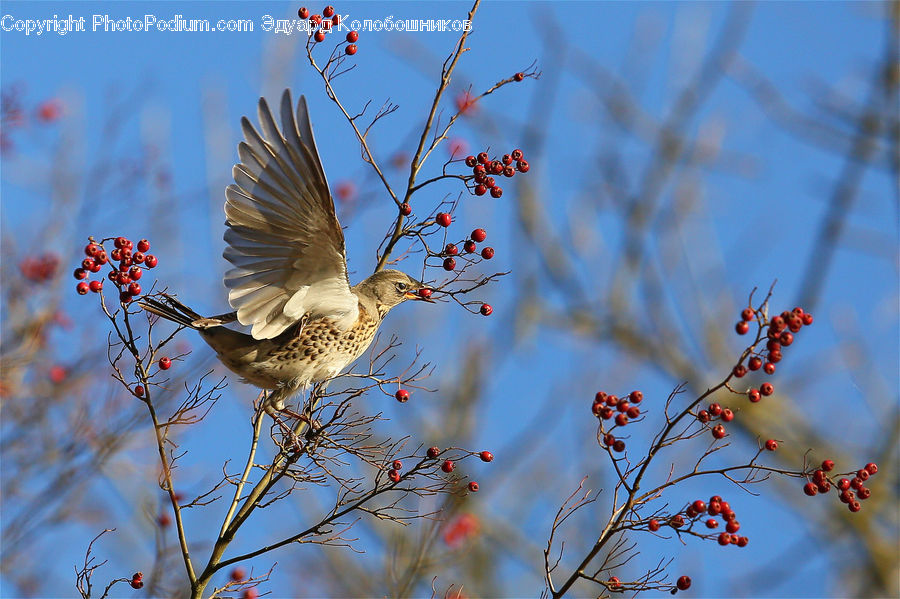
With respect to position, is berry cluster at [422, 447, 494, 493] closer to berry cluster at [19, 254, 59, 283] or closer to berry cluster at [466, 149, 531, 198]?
berry cluster at [466, 149, 531, 198]

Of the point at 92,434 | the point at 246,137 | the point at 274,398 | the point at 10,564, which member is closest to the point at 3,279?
the point at 92,434

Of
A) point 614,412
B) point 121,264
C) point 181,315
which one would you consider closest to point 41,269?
point 181,315

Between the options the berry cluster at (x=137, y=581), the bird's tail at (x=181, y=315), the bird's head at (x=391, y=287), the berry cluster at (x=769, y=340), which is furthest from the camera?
the bird's head at (x=391, y=287)

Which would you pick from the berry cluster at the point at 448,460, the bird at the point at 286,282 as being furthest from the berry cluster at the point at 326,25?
the berry cluster at the point at 448,460

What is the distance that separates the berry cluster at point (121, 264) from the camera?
338cm

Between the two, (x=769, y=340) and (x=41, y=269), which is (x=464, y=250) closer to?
(x=769, y=340)

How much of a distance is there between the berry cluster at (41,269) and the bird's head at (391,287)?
2300mm

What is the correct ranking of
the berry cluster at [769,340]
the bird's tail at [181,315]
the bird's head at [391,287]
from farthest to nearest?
the bird's head at [391,287]
the bird's tail at [181,315]
the berry cluster at [769,340]

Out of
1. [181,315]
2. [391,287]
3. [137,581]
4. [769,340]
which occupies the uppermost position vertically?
[391,287]

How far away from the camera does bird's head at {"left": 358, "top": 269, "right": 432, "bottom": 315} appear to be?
203 inches

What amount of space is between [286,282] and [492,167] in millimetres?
1272

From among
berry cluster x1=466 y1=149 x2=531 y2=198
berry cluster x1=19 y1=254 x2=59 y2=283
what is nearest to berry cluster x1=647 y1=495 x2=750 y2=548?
berry cluster x1=466 y1=149 x2=531 y2=198

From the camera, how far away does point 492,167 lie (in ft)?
13.0

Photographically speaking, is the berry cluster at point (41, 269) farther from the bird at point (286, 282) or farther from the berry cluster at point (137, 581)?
the berry cluster at point (137, 581)
